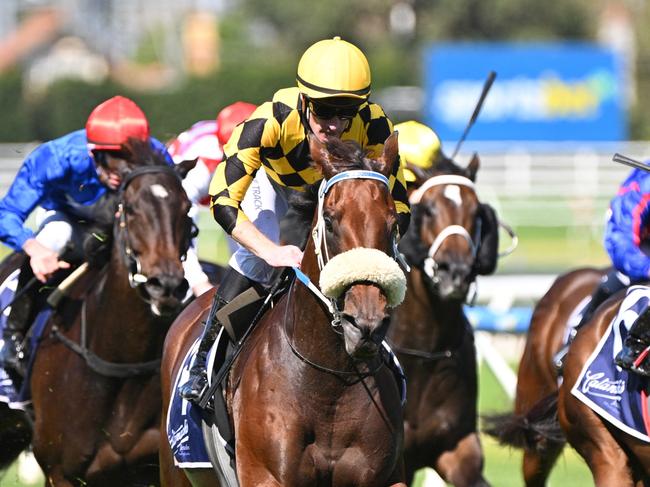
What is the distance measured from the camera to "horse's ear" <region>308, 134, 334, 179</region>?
14.2 feet

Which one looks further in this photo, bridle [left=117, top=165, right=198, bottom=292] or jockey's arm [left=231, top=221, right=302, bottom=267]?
bridle [left=117, top=165, right=198, bottom=292]

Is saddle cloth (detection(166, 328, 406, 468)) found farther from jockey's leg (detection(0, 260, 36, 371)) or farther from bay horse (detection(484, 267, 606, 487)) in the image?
bay horse (detection(484, 267, 606, 487))

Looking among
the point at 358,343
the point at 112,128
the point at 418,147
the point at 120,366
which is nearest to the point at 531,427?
the point at 418,147

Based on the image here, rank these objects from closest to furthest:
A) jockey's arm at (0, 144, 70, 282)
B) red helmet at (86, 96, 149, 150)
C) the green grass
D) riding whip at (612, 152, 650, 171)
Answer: riding whip at (612, 152, 650, 171) → red helmet at (86, 96, 149, 150) → jockey's arm at (0, 144, 70, 282) → the green grass

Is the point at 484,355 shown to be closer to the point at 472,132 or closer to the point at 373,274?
the point at 373,274

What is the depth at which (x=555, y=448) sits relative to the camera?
727cm

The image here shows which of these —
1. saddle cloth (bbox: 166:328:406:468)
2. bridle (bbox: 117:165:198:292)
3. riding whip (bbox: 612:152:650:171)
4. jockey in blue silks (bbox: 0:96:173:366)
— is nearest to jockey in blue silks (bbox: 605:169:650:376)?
riding whip (bbox: 612:152:650:171)

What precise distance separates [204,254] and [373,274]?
1564 centimetres

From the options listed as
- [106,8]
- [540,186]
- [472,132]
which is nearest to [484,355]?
[540,186]

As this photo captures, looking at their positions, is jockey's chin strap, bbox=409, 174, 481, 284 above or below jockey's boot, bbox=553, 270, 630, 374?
above

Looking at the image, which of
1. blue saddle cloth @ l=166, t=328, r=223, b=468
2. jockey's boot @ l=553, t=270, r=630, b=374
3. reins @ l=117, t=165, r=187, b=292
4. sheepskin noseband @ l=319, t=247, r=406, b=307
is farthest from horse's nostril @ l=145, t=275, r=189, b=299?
jockey's boot @ l=553, t=270, r=630, b=374

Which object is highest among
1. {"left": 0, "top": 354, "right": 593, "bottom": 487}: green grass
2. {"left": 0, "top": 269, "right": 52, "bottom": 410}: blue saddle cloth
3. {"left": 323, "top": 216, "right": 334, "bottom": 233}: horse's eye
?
{"left": 323, "top": 216, "right": 334, "bottom": 233}: horse's eye

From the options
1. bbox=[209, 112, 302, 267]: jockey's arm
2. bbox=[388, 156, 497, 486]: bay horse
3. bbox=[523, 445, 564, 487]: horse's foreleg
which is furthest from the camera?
bbox=[523, 445, 564, 487]: horse's foreleg

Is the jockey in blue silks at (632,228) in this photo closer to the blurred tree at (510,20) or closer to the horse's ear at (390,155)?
the horse's ear at (390,155)
